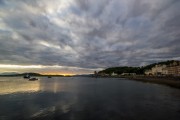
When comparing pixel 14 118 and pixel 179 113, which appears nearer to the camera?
pixel 14 118

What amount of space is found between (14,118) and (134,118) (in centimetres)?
1641

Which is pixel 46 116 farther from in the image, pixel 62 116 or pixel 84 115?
pixel 84 115

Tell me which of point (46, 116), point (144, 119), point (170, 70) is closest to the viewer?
point (144, 119)

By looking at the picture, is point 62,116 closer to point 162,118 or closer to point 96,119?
point 96,119

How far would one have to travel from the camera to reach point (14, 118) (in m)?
22.2

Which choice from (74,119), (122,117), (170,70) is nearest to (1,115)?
(74,119)

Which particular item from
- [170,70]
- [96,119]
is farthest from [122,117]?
[170,70]

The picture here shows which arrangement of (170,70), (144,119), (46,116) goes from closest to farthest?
(144,119), (46,116), (170,70)

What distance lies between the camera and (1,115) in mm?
23828

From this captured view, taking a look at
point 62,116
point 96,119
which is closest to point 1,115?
point 62,116

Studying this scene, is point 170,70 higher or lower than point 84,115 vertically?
higher

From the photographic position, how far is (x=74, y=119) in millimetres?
21281

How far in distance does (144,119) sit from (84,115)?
8248 mm

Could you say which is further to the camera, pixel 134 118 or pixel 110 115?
pixel 110 115
